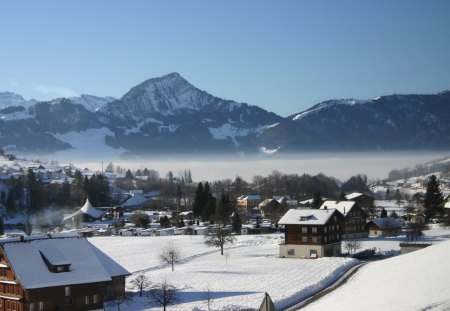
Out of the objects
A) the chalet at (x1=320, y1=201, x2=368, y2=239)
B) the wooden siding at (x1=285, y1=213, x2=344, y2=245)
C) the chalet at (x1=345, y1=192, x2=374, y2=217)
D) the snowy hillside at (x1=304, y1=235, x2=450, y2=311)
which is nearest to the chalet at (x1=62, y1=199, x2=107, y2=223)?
the chalet at (x1=345, y1=192, x2=374, y2=217)

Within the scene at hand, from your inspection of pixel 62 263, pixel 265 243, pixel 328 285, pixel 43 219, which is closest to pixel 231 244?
pixel 265 243

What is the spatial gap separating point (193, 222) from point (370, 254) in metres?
59.3

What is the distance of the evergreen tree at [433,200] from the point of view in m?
104

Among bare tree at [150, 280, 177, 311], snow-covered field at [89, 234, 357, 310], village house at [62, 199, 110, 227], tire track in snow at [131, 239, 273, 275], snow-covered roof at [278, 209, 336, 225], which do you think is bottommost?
village house at [62, 199, 110, 227]

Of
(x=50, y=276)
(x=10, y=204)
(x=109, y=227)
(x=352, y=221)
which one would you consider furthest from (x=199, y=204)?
(x=50, y=276)

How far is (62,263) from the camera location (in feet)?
138

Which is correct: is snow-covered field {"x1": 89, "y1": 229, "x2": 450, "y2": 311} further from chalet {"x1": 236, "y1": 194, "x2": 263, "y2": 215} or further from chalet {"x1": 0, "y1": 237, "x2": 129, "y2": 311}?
chalet {"x1": 236, "y1": 194, "x2": 263, "y2": 215}

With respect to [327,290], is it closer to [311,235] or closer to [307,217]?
[311,235]

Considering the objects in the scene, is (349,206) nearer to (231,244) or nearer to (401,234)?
(401,234)

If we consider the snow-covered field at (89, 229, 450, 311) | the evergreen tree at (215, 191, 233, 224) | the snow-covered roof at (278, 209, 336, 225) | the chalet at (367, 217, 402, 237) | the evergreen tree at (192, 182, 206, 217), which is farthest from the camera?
A: the evergreen tree at (192, 182, 206, 217)

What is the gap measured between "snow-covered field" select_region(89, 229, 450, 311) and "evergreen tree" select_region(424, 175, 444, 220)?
76.5 ft

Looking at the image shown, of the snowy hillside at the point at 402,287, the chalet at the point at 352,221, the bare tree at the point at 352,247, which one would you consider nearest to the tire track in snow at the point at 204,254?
the chalet at the point at 352,221

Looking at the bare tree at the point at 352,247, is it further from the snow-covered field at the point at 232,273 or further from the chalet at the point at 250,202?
the chalet at the point at 250,202

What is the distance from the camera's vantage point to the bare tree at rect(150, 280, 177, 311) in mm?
42862
